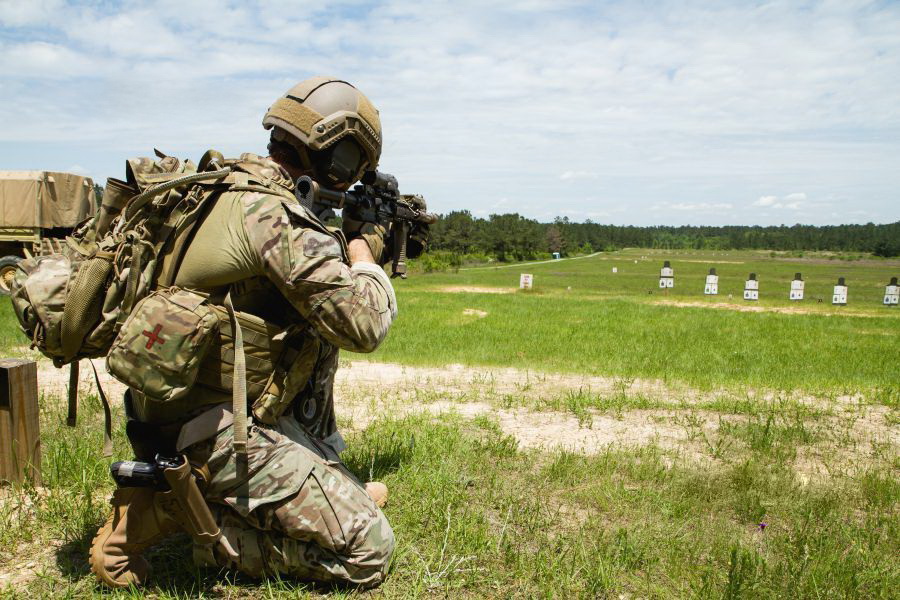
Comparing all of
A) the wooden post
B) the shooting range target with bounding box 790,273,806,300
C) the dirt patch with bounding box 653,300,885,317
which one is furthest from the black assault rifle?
the shooting range target with bounding box 790,273,806,300

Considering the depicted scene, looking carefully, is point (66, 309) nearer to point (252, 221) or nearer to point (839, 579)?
point (252, 221)

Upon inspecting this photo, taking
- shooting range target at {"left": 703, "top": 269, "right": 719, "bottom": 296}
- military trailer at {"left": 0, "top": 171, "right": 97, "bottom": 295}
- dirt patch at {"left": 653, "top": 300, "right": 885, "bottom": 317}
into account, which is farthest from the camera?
shooting range target at {"left": 703, "top": 269, "right": 719, "bottom": 296}

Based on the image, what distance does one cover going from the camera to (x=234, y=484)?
9.39ft

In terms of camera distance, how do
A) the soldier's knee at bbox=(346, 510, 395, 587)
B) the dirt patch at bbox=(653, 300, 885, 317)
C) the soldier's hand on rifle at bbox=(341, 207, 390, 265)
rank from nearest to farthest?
the soldier's knee at bbox=(346, 510, 395, 587)
the soldier's hand on rifle at bbox=(341, 207, 390, 265)
the dirt patch at bbox=(653, 300, 885, 317)

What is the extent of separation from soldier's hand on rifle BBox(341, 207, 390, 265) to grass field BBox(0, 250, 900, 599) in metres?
1.52

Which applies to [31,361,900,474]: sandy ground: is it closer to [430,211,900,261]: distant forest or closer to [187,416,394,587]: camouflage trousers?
[187,416,394,587]: camouflage trousers

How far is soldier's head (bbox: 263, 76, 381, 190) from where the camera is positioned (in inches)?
124

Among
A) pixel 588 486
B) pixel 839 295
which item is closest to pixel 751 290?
pixel 839 295

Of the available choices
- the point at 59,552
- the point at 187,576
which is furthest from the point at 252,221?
the point at 59,552

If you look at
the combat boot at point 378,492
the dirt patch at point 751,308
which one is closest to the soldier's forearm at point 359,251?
the combat boot at point 378,492

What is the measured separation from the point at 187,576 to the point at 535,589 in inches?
64.9

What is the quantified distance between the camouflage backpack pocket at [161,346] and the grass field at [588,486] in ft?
3.30

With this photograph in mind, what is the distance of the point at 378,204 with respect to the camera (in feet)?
12.4

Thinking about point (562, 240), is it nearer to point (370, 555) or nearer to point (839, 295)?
point (839, 295)
